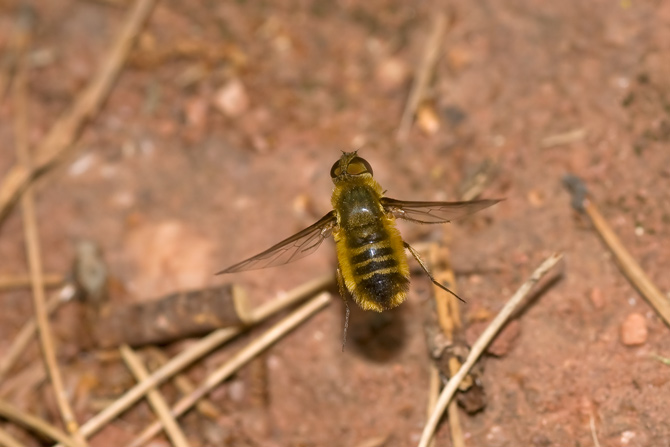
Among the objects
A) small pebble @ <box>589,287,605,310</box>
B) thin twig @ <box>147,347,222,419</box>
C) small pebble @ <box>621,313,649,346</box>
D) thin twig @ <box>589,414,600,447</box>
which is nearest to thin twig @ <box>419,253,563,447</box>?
small pebble @ <box>589,287,605,310</box>

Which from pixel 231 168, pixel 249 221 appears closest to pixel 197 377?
pixel 249 221

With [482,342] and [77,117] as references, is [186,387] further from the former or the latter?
[77,117]

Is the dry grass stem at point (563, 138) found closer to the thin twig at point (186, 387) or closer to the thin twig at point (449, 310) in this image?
the thin twig at point (449, 310)

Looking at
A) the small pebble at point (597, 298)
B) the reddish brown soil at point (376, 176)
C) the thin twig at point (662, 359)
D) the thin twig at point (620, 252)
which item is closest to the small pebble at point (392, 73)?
the reddish brown soil at point (376, 176)

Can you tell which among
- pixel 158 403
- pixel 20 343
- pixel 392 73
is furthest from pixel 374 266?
pixel 20 343

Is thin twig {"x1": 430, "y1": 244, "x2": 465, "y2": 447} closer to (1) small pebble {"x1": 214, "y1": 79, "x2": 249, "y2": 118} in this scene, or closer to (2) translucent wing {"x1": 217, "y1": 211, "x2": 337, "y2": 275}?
(2) translucent wing {"x1": 217, "y1": 211, "x2": 337, "y2": 275}
